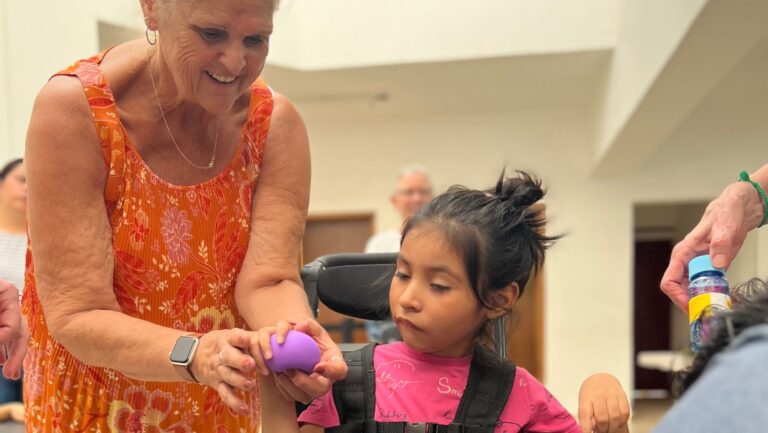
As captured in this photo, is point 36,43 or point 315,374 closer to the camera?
point 315,374

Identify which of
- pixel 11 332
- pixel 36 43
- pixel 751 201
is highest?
pixel 36 43

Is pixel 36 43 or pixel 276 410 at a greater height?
pixel 36 43

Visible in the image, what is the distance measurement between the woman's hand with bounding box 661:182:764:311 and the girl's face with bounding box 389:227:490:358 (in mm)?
349

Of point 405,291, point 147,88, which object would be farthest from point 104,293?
point 405,291

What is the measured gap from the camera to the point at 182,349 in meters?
1.20

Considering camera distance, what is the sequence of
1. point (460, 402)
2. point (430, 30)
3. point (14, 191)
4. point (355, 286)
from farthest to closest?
point (430, 30)
point (14, 191)
point (355, 286)
point (460, 402)

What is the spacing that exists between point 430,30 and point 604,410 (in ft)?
17.7

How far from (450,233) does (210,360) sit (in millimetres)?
529

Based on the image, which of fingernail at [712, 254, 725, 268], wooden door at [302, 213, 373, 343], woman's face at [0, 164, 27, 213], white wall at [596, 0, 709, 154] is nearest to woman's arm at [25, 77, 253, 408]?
fingernail at [712, 254, 725, 268]

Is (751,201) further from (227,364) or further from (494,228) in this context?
(227,364)

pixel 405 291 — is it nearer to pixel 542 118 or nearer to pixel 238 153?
pixel 238 153

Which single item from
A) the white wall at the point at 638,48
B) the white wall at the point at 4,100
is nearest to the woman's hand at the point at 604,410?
the white wall at the point at 638,48

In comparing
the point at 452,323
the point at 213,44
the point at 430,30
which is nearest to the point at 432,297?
the point at 452,323

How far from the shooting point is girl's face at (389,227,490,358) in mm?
1438
